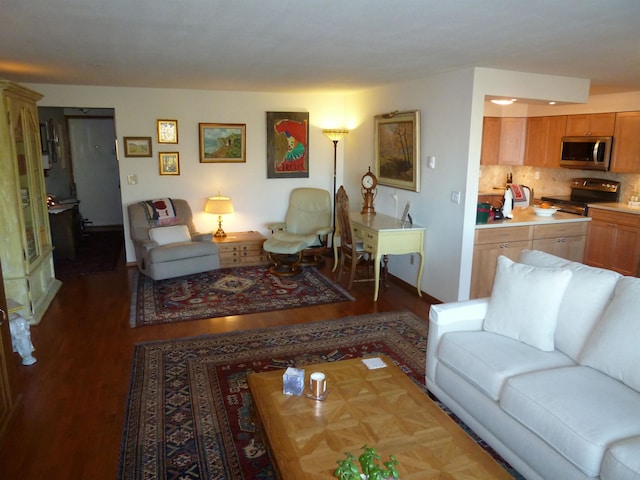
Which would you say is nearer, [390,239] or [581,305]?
[581,305]

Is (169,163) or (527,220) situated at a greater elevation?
(169,163)

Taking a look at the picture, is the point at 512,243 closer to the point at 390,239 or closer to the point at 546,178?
the point at 390,239

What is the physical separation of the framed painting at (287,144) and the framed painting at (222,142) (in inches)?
15.2

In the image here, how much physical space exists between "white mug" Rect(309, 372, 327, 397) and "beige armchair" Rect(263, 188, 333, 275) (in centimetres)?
360

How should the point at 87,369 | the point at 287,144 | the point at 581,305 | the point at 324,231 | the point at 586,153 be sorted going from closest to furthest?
the point at 581,305
the point at 87,369
the point at 586,153
the point at 324,231
the point at 287,144

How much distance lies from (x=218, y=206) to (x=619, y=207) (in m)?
4.92

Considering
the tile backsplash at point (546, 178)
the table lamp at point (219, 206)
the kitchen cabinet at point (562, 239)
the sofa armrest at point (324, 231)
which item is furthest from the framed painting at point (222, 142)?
the kitchen cabinet at point (562, 239)

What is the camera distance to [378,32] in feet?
9.23

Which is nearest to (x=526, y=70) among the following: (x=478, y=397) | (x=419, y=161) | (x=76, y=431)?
(x=419, y=161)

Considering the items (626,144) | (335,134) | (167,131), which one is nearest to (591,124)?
(626,144)

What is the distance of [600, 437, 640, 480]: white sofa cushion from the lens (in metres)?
1.68

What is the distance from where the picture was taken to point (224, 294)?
197 inches

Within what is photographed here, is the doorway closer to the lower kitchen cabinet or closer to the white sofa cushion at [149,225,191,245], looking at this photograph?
the white sofa cushion at [149,225,191,245]

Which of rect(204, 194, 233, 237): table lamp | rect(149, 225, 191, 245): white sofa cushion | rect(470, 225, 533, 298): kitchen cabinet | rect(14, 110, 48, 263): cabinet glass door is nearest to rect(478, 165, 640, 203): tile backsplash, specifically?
rect(470, 225, 533, 298): kitchen cabinet
